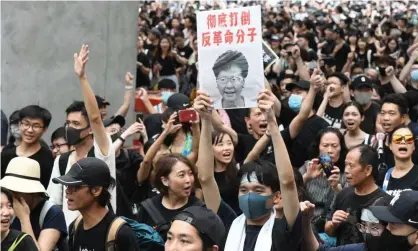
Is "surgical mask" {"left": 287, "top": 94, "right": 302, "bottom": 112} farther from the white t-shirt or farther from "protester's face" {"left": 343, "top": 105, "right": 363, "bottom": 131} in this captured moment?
the white t-shirt

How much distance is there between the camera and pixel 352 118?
7.98 m

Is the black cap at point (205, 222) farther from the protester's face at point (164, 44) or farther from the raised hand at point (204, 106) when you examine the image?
the protester's face at point (164, 44)

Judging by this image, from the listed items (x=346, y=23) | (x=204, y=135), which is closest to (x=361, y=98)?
(x=204, y=135)

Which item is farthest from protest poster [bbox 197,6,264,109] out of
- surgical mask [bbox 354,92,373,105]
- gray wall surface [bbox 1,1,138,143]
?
gray wall surface [bbox 1,1,138,143]

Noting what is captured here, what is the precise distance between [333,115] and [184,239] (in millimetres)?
5387

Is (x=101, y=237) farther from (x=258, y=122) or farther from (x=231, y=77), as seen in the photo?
(x=258, y=122)

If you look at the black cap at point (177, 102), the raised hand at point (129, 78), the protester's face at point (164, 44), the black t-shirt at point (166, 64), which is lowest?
the black cap at point (177, 102)

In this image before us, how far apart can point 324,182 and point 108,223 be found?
2.16 m

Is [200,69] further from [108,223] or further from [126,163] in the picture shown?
[126,163]

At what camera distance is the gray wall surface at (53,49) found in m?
10.3

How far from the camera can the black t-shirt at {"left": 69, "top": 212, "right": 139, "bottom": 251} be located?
192 inches

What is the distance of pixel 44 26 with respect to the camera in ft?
34.1

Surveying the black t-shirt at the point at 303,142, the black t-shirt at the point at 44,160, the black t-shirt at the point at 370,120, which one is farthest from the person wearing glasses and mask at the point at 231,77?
the black t-shirt at the point at 370,120

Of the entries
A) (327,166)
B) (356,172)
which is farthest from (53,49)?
(356,172)
